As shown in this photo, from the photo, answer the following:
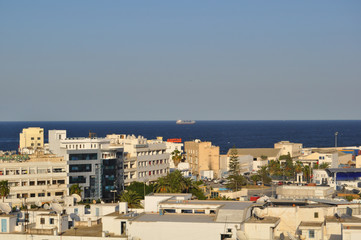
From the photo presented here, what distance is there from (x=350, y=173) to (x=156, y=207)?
51.6 m

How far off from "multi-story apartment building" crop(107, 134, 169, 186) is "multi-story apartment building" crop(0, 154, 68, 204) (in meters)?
13.6

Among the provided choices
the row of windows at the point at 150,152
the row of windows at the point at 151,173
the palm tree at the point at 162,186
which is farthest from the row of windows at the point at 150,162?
the palm tree at the point at 162,186

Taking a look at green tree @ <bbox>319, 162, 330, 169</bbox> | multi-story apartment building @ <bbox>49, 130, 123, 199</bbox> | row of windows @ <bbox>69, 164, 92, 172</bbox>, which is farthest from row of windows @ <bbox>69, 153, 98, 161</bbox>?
green tree @ <bbox>319, 162, 330, 169</bbox>

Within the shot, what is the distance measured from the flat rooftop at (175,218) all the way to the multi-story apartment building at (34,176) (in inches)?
1859

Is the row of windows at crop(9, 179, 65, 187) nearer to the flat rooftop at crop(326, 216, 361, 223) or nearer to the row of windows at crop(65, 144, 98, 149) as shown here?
the row of windows at crop(65, 144, 98, 149)

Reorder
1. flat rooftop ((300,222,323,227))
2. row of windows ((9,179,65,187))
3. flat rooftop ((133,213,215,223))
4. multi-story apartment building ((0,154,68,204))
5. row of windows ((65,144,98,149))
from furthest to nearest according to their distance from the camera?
row of windows ((65,144,98,149)), row of windows ((9,179,65,187)), multi-story apartment building ((0,154,68,204)), flat rooftop ((133,213,215,223)), flat rooftop ((300,222,323,227))

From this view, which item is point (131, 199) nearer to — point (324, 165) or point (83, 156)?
point (83, 156)

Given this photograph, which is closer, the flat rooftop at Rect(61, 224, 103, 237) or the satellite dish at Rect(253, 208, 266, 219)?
the satellite dish at Rect(253, 208, 266, 219)

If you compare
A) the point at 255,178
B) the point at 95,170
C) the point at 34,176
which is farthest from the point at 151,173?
the point at 34,176

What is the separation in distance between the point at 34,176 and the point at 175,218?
169ft

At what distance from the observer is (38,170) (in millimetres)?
93625

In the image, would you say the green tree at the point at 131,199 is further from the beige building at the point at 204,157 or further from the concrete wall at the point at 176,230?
the beige building at the point at 204,157

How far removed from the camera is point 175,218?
46312mm

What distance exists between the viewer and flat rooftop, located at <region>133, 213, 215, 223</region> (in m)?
45.3
